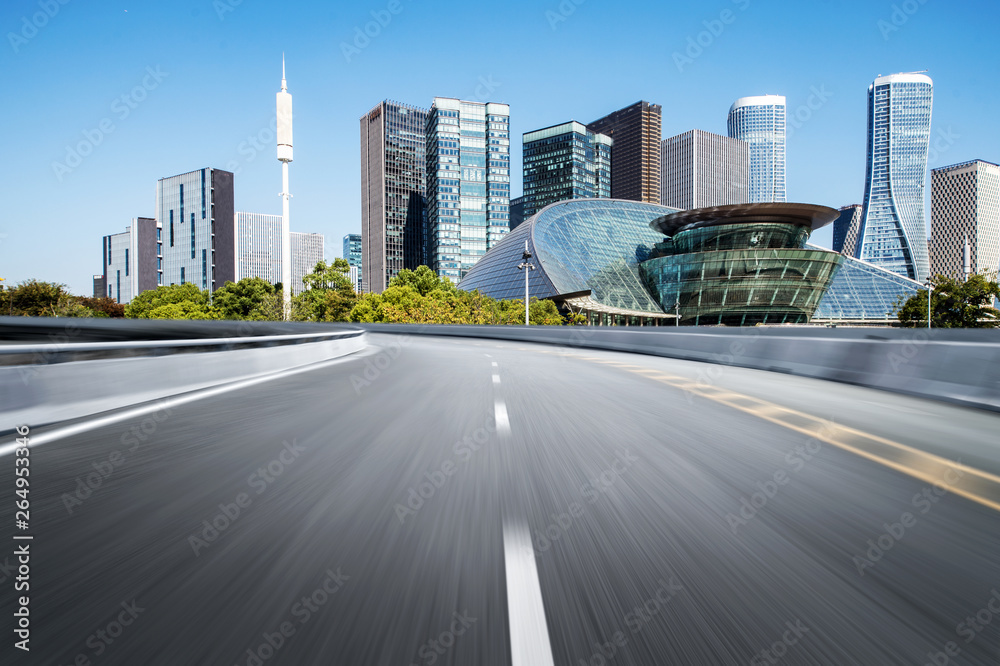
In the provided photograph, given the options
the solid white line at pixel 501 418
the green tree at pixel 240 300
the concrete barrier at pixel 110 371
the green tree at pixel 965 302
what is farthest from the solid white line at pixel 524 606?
the green tree at pixel 240 300

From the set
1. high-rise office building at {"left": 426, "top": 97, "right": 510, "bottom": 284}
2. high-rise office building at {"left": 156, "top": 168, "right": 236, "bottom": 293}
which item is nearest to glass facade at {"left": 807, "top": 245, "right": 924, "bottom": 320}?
high-rise office building at {"left": 426, "top": 97, "right": 510, "bottom": 284}

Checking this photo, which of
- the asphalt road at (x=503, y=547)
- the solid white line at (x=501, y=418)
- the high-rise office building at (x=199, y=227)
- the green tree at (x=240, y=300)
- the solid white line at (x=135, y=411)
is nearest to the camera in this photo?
the asphalt road at (x=503, y=547)

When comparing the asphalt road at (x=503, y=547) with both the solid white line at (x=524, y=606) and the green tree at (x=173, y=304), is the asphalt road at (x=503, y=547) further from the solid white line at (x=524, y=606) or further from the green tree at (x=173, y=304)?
the green tree at (x=173, y=304)

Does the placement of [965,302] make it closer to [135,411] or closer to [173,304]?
[135,411]

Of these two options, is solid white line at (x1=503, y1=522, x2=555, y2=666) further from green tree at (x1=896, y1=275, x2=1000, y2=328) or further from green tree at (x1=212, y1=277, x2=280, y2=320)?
green tree at (x1=212, y1=277, x2=280, y2=320)

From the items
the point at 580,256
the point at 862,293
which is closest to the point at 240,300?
the point at 580,256

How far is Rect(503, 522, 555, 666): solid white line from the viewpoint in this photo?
2.17 m

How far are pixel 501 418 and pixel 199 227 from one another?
207830mm

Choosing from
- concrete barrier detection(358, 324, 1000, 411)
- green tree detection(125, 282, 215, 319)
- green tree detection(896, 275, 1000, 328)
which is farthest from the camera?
green tree detection(125, 282, 215, 319)

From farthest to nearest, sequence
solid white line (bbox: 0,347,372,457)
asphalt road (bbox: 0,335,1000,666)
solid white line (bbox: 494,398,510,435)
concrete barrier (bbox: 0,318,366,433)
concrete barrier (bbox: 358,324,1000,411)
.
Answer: concrete barrier (bbox: 358,324,1000,411) < solid white line (bbox: 494,398,510,435) < concrete barrier (bbox: 0,318,366,433) < solid white line (bbox: 0,347,372,457) < asphalt road (bbox: 0,335,1000,666)

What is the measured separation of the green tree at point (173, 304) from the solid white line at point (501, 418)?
12254cm

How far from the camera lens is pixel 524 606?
8.24ft

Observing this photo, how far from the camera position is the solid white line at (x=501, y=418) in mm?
6594

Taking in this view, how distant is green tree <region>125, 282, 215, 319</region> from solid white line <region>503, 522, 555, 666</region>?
127371 mm
